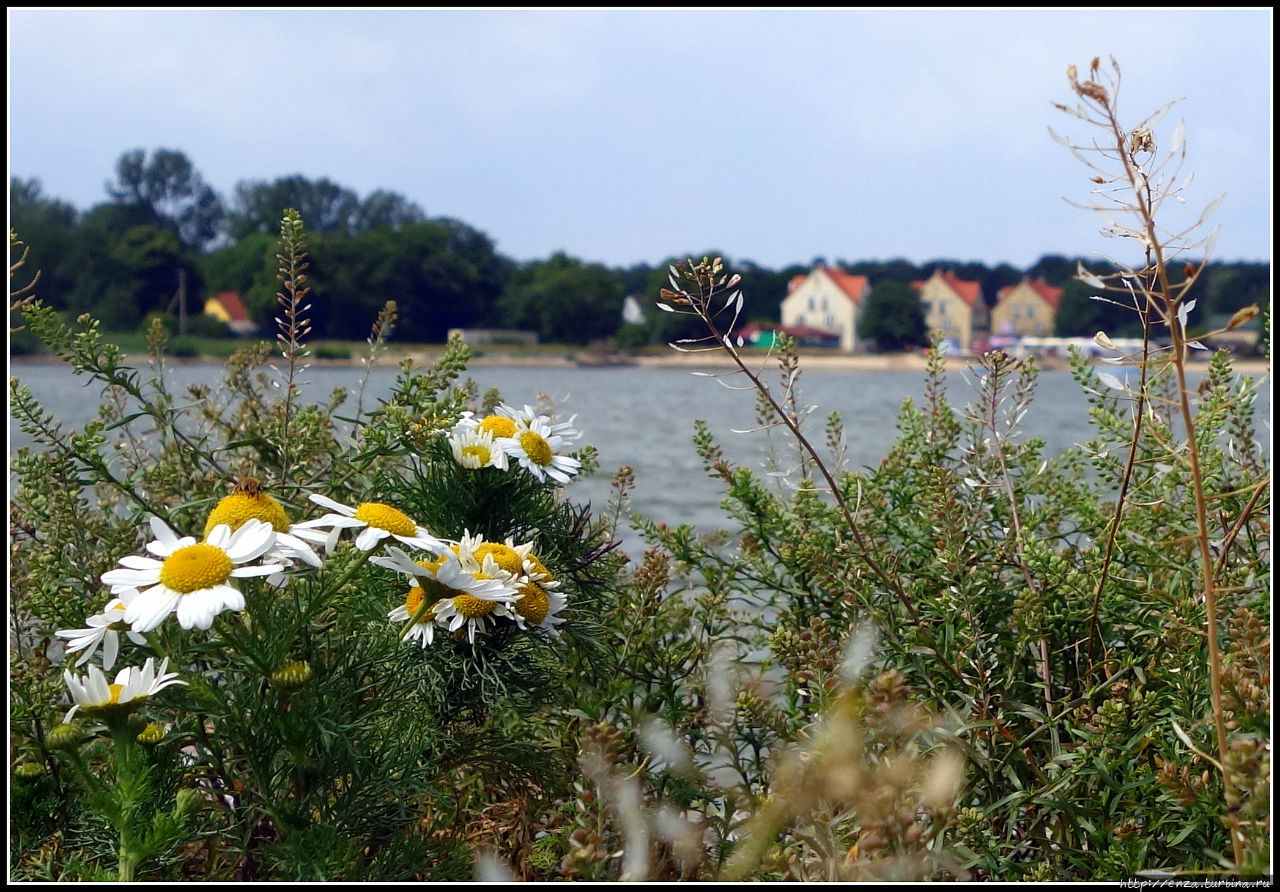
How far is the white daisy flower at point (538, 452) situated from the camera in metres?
2.11

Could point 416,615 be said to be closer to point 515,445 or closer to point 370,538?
point 370,538

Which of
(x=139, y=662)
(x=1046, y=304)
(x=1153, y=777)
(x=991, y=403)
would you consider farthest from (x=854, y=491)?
(x=1046, y=304)

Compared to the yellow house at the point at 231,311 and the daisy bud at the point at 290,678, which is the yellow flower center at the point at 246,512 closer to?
the daisy bud at the point at 290,678

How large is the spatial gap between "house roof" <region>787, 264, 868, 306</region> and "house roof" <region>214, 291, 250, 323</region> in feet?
139

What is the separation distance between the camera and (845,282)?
87062mm

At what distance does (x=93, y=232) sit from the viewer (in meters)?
53.1

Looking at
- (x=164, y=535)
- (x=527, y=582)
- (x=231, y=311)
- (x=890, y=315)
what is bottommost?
(x=527, y=582)

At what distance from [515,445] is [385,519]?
0.47 metres

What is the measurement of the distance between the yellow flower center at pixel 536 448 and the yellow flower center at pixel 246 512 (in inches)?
21.5

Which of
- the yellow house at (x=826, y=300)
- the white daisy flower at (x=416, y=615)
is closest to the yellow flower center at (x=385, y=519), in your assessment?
the white daisy flower at (x=416, y=615)

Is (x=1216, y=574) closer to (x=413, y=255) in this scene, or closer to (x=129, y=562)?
(x=129, y=562)

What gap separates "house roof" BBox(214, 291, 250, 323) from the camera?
6362 centimetres

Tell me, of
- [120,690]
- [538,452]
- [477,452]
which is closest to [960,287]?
[538,452]

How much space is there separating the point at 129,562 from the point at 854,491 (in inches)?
60.8
